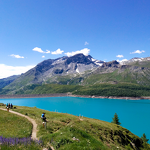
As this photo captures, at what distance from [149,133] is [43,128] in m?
97.6

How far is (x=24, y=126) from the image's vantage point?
85.7 ft

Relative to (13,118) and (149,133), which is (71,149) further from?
(149,133)

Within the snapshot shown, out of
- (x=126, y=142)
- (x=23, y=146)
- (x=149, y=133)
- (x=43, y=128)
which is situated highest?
(x=23, y=146)

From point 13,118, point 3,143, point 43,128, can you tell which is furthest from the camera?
point 13,118

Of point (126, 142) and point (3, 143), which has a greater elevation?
point (3, 143)

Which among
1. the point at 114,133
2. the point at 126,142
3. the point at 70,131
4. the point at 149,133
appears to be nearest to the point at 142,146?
the point at 126,142

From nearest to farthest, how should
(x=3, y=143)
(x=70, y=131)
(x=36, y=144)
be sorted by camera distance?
(x=3, y=143) → (x=36, y=144) → (x=70, y=131)

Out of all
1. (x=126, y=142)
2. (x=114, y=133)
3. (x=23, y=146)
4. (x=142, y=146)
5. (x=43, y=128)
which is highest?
(x=23, y=146)

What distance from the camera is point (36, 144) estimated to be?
14.2 m

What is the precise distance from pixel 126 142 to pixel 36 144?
28.5m

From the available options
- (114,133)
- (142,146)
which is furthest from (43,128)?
(142,146)

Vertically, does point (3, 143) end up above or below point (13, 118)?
above

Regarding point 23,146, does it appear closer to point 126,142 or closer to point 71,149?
point 71,149

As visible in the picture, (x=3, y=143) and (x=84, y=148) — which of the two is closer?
(x=3, y=143)
